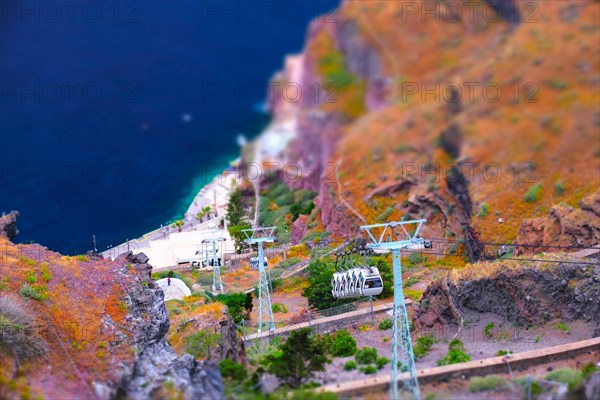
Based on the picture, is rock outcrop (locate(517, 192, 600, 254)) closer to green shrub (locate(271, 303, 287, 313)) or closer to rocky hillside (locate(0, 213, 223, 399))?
green shrub (locate(271, 303, 287, 313))

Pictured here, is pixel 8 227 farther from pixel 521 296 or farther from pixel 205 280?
pixel 521 296

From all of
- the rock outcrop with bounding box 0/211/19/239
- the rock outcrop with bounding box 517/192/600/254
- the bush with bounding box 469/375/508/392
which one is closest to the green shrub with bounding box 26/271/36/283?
the rock outcrop with bounding box 0/211/19/239

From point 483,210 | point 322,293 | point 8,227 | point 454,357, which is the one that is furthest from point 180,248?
point 454,357

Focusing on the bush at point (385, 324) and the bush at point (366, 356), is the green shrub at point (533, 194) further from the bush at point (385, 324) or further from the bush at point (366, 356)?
the bush at point (366, 356)

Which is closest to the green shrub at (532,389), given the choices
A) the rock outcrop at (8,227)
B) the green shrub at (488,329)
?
the green shrub at (488,329)

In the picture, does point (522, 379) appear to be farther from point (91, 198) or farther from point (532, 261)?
point (91, 198)
